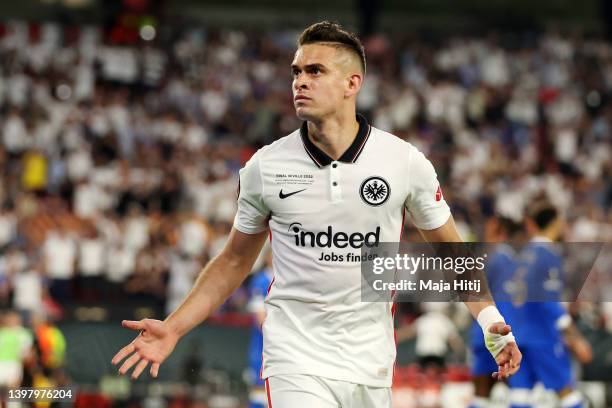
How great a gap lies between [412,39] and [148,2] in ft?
20.7

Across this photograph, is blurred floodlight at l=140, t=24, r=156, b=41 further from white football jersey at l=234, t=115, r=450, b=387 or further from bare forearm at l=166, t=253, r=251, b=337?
white football jersey at l=234, t=115, r=450, b=387

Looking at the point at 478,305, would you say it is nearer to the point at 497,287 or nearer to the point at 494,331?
the point at 494,331

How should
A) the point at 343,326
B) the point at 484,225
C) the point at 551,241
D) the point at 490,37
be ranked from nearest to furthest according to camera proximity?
1. the point at 343,326
2. the point at 551,241
3. the point at 484,225
4. the point at 490,37

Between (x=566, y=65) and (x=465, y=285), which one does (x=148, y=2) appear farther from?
(x=465, y=285)

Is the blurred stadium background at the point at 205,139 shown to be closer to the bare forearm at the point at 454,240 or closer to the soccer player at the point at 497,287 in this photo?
the soccer player at the point at 497,287

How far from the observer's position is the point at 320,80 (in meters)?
5.28

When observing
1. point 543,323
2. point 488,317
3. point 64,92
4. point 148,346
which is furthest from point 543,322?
point 64,92

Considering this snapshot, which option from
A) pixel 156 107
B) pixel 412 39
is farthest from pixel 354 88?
pixel 412 39

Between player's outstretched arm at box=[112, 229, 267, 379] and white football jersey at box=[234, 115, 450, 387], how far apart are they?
20cm

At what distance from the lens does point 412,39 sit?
27.1 m

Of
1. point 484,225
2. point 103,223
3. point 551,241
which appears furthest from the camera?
point 484,225

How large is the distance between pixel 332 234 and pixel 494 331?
84 cm

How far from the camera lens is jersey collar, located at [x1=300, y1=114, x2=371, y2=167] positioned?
5.30 meters

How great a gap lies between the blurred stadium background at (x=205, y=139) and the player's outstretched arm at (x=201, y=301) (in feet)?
19.6
